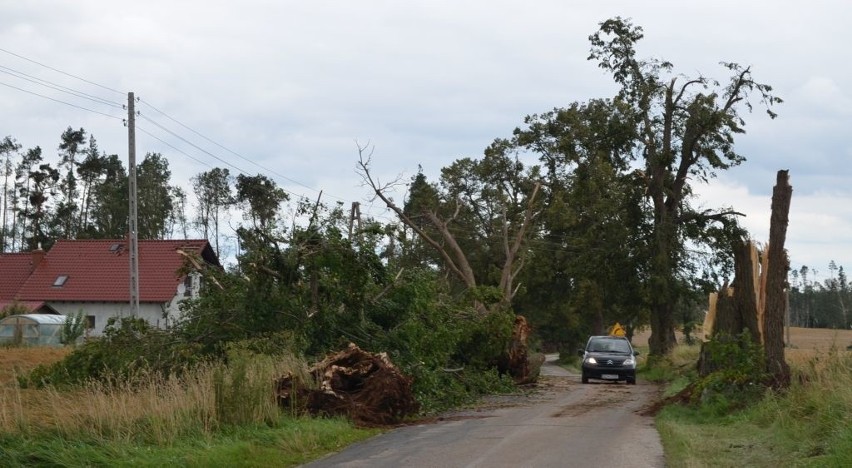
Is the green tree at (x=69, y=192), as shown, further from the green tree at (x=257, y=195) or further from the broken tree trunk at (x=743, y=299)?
the broken tree trunk at (x=743, y=299)

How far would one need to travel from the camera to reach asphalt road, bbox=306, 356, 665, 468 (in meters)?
12.3

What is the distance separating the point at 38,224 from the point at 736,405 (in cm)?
7546

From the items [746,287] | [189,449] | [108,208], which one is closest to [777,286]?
[746,287]

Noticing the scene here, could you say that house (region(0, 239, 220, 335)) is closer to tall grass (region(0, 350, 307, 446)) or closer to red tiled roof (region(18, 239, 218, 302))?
red tiled roof (region(18, 239, 218, 302))

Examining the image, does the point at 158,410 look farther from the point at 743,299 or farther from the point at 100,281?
the point at 100,281

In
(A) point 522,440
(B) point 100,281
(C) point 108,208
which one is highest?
(C) point 108,208

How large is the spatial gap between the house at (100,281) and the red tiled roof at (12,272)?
1127 millimetres

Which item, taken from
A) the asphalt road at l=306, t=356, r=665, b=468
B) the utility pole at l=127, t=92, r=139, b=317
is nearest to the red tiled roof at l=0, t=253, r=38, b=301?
the utility pole at l=127, t=92, r=139, b=317

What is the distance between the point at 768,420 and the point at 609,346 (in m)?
17.3

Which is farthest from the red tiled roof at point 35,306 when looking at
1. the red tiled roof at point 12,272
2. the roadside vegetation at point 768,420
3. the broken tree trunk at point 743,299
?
the roadside vegetation at point 768,420

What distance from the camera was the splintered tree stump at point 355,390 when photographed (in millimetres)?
16328

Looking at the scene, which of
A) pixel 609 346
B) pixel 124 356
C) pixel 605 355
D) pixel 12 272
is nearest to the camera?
pixel 124 356

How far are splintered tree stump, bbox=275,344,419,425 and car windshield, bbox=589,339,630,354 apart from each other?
15.5 metres

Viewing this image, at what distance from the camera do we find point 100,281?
55.3 metres
